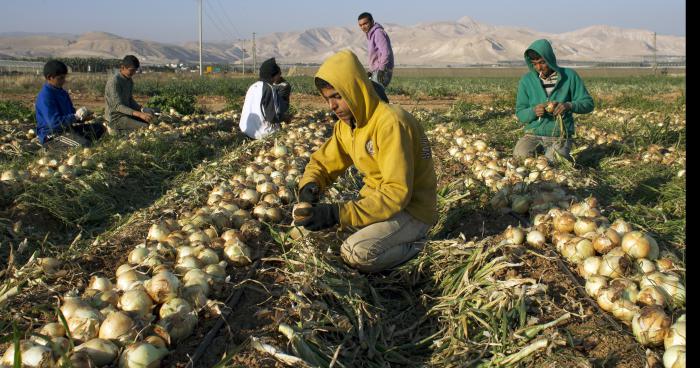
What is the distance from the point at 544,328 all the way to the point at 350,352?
0.84 meters

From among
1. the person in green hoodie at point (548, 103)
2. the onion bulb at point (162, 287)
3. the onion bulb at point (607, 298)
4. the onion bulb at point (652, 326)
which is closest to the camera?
the onion bulb at point (652, 326)

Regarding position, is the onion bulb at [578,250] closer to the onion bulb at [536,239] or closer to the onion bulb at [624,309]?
the onion bulb at [536,239]

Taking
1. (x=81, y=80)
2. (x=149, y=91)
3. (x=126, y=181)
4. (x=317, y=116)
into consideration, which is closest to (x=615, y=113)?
(x=317, y=116)

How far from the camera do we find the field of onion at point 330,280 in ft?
7.61

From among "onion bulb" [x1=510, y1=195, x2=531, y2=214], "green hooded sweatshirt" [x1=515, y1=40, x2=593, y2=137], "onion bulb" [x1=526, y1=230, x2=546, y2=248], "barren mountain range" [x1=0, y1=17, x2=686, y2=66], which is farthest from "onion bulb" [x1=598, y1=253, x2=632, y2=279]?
"barren mountain range" [x1=0, y1=17, x2=686, y2=66]

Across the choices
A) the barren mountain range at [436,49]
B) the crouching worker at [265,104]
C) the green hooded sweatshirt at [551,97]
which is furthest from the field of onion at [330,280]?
the barren mountain range at [436,49]

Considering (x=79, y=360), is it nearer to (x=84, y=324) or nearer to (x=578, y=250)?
(x=84, y=324)

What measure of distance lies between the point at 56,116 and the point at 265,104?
253cm

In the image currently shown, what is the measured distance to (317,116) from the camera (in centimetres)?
1042

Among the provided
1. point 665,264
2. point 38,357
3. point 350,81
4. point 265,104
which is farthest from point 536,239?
point 265,104

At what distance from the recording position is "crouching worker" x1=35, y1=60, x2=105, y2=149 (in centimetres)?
682

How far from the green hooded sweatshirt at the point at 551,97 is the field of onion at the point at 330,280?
2.53 ft

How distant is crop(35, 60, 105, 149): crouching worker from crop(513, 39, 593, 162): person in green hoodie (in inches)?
200

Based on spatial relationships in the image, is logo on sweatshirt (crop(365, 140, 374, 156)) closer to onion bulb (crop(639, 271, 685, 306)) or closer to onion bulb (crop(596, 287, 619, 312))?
onion bulb (crop(596, 287, 619, 312))
